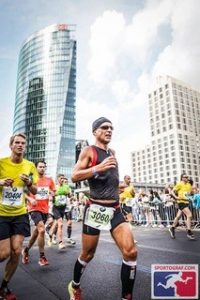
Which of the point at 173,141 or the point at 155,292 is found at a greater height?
the point at 173,141

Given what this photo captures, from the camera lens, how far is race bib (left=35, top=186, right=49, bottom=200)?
293 inches

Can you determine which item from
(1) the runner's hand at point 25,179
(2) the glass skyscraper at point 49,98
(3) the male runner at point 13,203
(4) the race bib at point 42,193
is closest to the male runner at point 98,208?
(1) the runner's hand at point 25,179

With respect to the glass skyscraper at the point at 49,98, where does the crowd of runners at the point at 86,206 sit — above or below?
below

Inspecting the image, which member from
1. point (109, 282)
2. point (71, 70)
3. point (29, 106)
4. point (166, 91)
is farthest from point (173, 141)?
point (109, 282)

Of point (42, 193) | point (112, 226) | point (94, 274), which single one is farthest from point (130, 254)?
point (42, 193)

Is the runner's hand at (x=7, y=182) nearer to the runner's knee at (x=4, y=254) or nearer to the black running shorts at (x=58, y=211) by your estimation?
the runner's knee at (x=4, y=254)

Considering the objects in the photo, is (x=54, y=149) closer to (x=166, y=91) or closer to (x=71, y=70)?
(x=71, y=70)

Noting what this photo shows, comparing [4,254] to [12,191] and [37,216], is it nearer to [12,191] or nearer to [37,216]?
[12,191]

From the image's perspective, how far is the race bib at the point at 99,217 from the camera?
3.54m

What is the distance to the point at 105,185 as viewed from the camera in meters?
3.67

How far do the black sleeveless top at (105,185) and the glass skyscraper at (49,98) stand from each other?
114096mm

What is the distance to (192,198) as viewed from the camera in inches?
563

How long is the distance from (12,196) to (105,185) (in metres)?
1.45

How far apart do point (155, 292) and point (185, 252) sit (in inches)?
184
